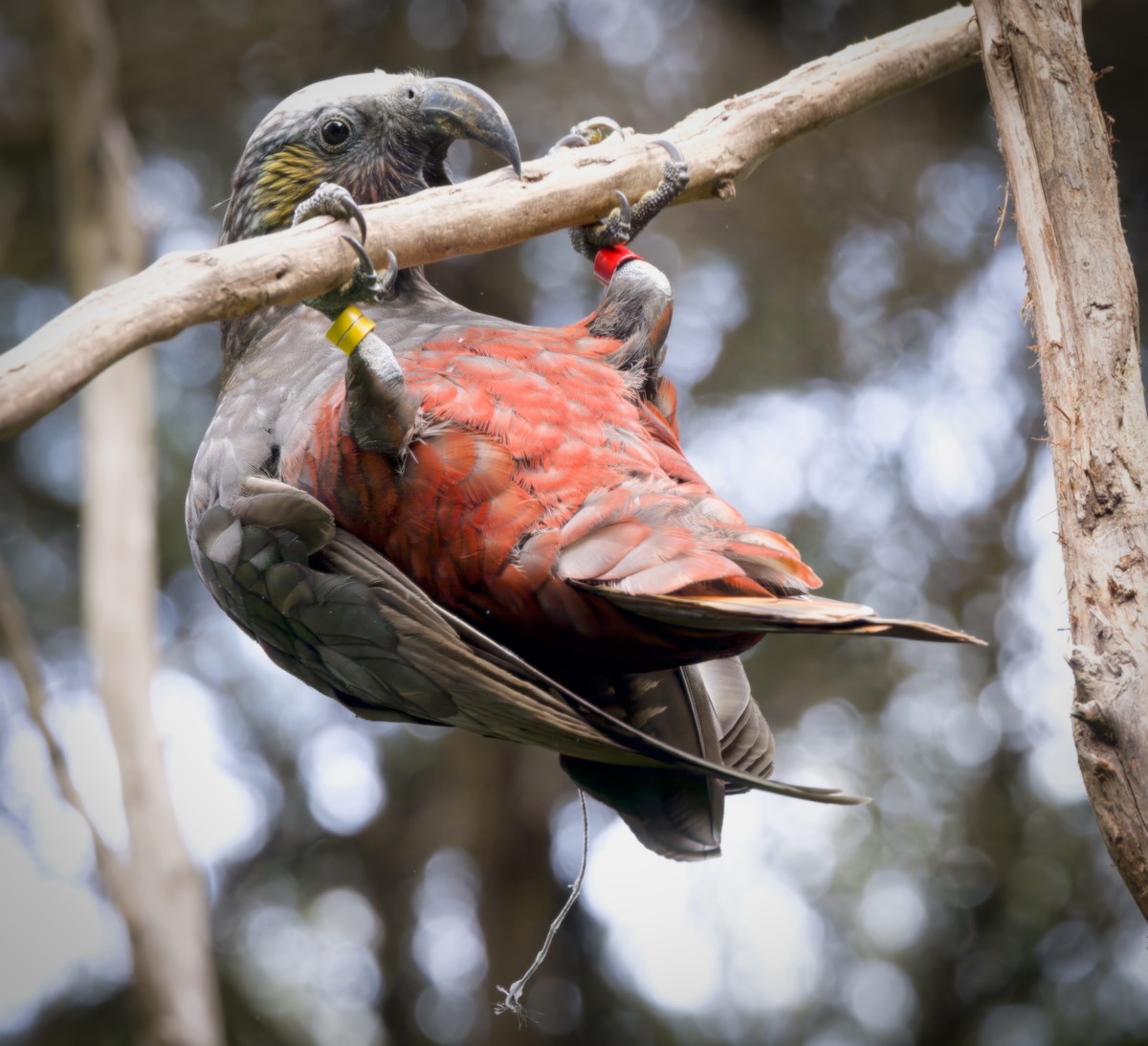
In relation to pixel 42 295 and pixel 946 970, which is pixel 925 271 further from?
pixel 42 295

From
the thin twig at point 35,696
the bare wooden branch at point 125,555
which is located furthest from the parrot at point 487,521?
the bare wooden branch at point 125,555

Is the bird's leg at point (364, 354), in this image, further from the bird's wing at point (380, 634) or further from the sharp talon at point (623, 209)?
the sharp talon at point (623, 209)

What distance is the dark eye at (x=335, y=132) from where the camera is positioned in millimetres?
2385

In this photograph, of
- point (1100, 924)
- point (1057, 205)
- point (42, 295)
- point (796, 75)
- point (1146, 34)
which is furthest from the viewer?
point (42, 295)

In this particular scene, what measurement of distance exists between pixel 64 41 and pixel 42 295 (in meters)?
1.04

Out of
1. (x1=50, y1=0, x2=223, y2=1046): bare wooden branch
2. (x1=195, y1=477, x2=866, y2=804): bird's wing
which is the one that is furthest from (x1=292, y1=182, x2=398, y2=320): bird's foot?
(x1=50, y1=0, x2=223, y2=1046): bare wooden branch

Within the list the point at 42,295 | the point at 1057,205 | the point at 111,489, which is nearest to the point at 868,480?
the point at 1057,205

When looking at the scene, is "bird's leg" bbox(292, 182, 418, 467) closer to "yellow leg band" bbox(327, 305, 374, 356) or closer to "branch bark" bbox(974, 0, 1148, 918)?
"yellow leg band" bbox(327, 305, 374, 356)

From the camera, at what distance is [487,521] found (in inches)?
73.2

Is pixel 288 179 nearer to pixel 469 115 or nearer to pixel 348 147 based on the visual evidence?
pixel 348 147

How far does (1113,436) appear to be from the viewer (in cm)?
163

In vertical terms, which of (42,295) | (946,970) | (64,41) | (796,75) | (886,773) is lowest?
(946,970)

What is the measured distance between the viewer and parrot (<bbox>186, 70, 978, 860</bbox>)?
1696 mm

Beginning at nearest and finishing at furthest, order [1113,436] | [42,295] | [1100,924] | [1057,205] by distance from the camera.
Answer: [1113,436] < [1057,205] < [1100,924] < [42,295]
